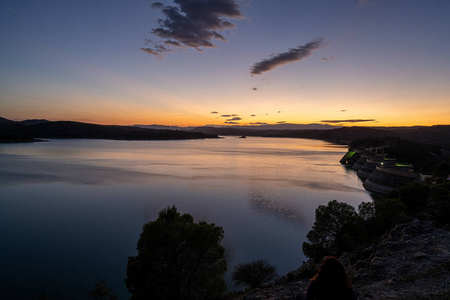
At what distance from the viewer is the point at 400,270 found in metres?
14.4

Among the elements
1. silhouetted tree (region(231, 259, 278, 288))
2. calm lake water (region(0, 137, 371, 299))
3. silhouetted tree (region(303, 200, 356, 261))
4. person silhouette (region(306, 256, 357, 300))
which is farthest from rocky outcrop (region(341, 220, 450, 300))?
calm lake water (region(0, 137, 371, 299))

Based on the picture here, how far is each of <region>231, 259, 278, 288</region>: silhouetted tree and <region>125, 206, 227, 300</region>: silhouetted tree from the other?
4529 millimetres

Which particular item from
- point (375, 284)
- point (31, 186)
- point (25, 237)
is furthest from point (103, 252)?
point (31, 186)

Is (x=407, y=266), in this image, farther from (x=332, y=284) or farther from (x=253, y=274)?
(x=332, y=284)

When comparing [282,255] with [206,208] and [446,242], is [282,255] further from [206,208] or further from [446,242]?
[206,208]

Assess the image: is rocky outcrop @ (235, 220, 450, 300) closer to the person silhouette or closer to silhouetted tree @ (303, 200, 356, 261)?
silhouetted tree @ (303, 200, 356, 261)

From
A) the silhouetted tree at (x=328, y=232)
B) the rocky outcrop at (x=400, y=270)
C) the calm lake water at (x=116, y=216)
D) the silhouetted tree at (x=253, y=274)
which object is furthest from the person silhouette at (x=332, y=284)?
the silhouetted tree at (x=328, y=232)

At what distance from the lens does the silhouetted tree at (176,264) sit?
51.6 ft

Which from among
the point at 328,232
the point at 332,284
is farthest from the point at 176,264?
the point at 328,232

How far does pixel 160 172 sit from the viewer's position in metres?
74.5

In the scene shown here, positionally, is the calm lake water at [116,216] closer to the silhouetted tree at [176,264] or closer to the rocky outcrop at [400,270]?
the silhouetted tree at [176,264]

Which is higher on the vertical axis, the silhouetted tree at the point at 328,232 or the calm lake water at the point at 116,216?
the silhouetted tree at the point at 328,232

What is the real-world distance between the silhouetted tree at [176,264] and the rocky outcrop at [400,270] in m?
2.97

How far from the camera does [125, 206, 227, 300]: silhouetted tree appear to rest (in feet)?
51.6
